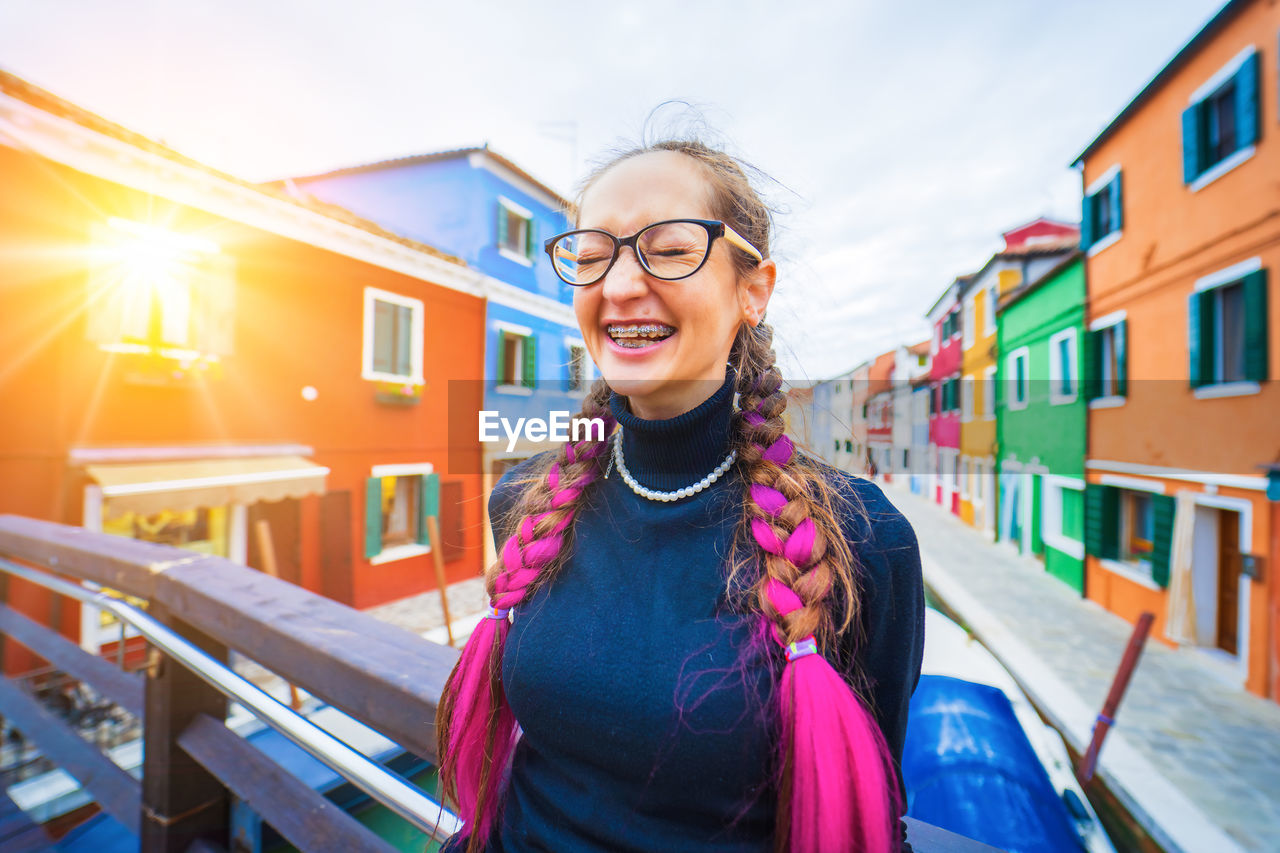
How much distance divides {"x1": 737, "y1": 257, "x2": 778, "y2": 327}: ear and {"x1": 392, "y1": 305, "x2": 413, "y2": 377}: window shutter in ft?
28.3

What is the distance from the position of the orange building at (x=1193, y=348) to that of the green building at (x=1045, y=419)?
641 millimetres

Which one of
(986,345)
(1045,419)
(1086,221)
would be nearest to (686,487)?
(1086,221)

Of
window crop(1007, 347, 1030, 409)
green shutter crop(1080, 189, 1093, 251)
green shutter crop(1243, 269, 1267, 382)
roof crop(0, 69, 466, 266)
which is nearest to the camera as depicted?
roof crop(0, 69, 466, 266)

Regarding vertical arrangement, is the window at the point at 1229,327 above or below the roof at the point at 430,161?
below

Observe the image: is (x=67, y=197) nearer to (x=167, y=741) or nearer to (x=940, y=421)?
(x=167, y=741)

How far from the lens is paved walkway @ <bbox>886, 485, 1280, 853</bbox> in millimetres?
4422

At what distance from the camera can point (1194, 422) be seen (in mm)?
6801

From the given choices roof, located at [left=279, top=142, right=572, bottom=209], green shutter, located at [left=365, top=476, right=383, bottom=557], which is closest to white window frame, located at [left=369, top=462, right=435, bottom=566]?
green shutter, located at [left=365, top=476, right=383, bottom=557]

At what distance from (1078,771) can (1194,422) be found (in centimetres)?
452

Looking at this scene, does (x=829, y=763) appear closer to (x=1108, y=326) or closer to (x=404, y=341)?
(x=404, y=341)

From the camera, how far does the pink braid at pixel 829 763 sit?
648mm

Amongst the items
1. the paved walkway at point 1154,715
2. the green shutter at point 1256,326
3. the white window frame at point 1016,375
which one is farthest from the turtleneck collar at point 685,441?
the white window frame at point 1016,375

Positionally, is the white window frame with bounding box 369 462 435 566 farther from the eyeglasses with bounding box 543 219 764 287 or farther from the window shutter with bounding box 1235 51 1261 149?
the window shutter with bounding box 1235 51 1261 149

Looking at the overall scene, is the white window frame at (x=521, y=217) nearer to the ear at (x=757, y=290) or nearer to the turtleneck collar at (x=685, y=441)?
the ear at (x=757, y=290)
